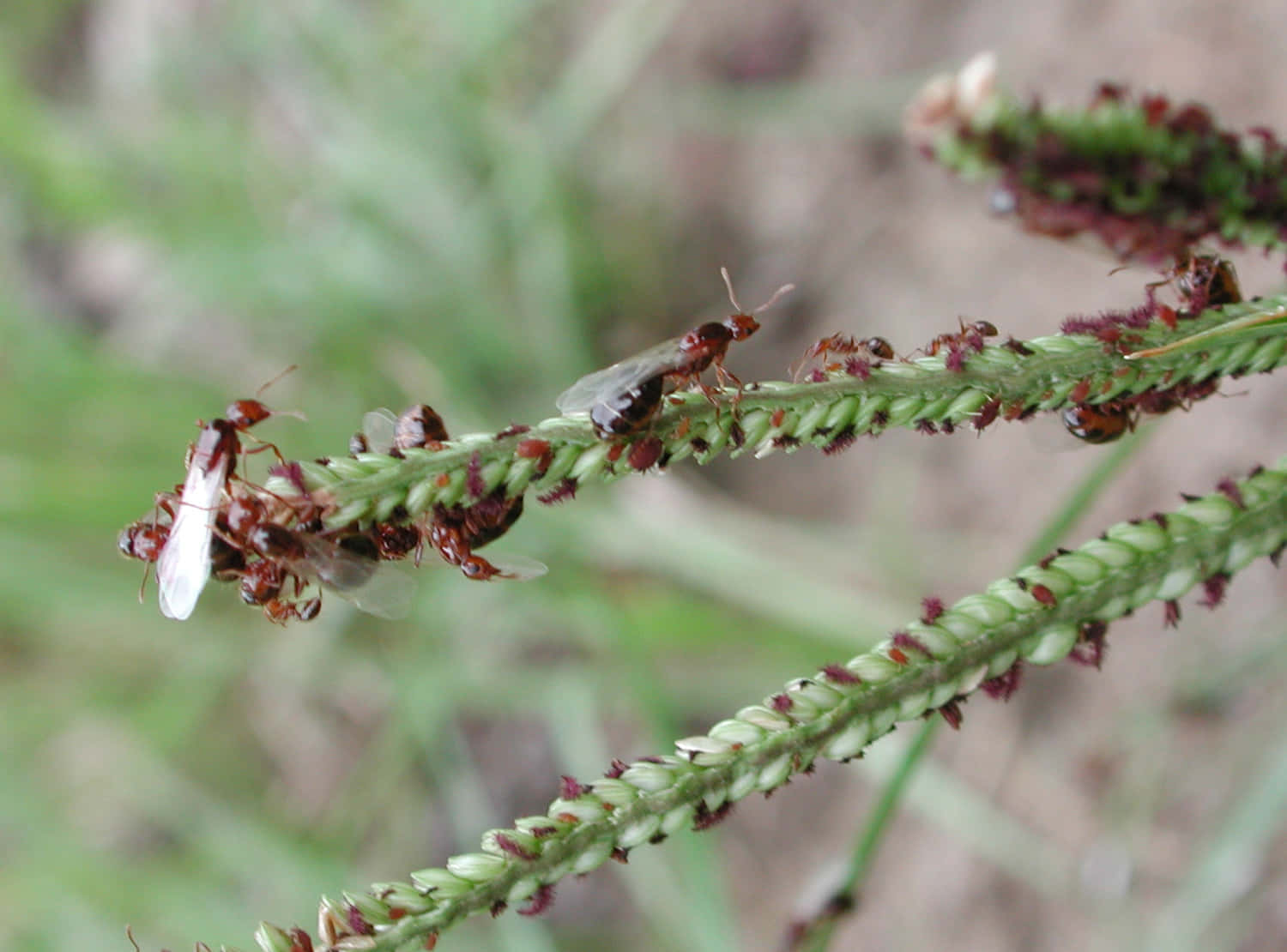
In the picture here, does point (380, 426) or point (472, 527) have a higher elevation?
point (380, 426)

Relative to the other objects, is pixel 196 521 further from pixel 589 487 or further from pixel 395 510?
pixel 589 487

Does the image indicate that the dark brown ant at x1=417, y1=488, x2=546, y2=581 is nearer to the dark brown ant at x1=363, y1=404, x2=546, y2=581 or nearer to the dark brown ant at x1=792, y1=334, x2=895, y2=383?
the dark brown ant at x1=363, y1=404, x2=546, y2=581

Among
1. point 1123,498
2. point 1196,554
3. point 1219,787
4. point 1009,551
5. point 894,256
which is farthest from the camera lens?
point 894,256

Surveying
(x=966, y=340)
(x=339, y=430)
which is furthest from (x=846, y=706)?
(x=339, y=430)

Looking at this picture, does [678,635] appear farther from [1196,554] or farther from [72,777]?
[72,777]

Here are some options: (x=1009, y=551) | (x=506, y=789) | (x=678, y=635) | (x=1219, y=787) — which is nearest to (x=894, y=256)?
(x=1009, y=551)

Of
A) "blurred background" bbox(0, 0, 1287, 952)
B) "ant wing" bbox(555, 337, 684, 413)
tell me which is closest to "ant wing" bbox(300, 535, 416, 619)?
"ant wing" bbox(555, 337, 684, 413)
